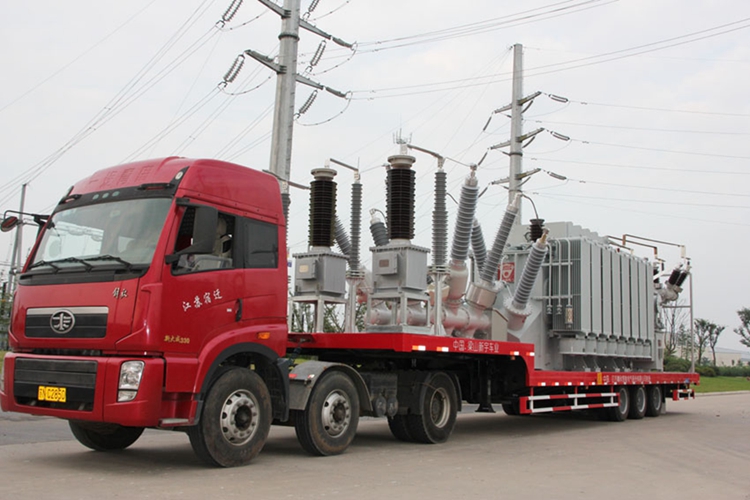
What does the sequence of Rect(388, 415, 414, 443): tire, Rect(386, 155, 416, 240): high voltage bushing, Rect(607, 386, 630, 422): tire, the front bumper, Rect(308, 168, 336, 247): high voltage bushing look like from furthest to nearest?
Rect(607, 386, 630, 422): tire
Rect(308, 168, 336, 247): high voltage bushing
Rect(388, 415, 414, 443): tire
Rect(386, 155, 416, 240): high voltage bushing
the front bumper

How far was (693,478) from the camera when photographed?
8898 mm

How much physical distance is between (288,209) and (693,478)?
6.28 m

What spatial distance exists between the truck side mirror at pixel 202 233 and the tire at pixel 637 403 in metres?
12.8

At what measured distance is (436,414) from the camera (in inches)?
457

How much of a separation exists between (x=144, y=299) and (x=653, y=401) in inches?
575

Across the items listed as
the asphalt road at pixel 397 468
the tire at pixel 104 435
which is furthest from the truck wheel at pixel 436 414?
the tire at pixel 104 435

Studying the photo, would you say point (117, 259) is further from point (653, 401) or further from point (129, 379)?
point (653, 401)

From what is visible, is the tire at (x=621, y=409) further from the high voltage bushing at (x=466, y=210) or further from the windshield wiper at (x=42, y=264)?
the windshield wiper at (x=42, y=264)

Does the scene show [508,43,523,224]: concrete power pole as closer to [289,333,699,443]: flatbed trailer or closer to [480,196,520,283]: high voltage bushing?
[289,333,699,443]: flatbed trailer

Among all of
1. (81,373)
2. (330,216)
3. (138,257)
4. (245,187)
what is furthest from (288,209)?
(81,373)

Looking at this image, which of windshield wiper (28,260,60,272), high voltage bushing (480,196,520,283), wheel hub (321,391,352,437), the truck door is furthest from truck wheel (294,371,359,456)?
high voltage bushing (480,196,520,283)

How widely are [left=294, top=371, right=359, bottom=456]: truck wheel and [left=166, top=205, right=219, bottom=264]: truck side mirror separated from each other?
2685 millimetres

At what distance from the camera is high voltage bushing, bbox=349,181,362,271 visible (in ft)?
41.2

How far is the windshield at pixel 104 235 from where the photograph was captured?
7.80 metres
